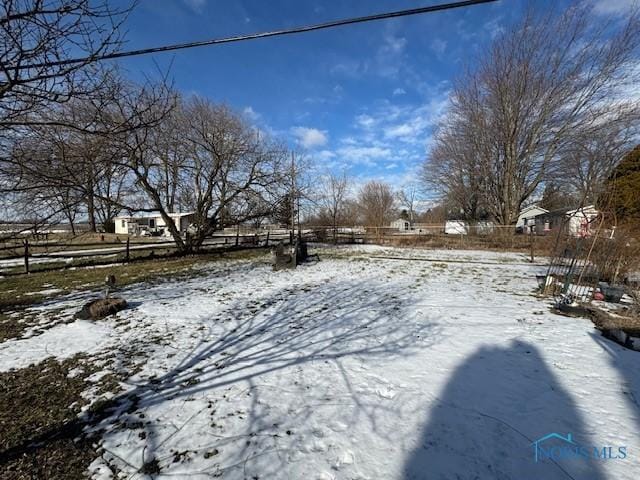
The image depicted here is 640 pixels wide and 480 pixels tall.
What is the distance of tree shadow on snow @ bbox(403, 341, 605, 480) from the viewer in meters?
1.84

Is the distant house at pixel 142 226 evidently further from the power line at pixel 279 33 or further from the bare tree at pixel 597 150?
the bare tree at pixel 597 150

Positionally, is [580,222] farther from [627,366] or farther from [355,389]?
[355,389]

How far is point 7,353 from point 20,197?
205 cm

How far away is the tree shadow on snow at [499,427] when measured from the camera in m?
1.84

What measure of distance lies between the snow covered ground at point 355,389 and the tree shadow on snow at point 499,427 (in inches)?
0.5

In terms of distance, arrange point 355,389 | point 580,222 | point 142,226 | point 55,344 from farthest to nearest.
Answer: point 142,226
point 580,222
point 55,344
point 355,389

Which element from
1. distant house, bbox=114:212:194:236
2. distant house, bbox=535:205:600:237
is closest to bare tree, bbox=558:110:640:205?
distant house, bbox=535:205:600:237

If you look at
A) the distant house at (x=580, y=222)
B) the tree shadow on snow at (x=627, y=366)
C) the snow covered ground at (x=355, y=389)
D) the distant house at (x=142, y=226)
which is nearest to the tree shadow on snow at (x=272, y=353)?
the snow covered ground at (x=355, y=389)

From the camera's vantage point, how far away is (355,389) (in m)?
2.73

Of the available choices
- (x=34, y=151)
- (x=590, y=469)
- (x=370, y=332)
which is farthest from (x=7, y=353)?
(x=590, y=469)

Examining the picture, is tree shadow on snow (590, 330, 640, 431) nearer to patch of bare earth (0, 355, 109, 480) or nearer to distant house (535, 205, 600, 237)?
distant house (535, 205, 600, 237)

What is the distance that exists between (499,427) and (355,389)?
1196mm

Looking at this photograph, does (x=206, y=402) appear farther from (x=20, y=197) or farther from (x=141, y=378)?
(x=20, y=197)

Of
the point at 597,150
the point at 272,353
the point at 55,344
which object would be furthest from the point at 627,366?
the point at 597,150
